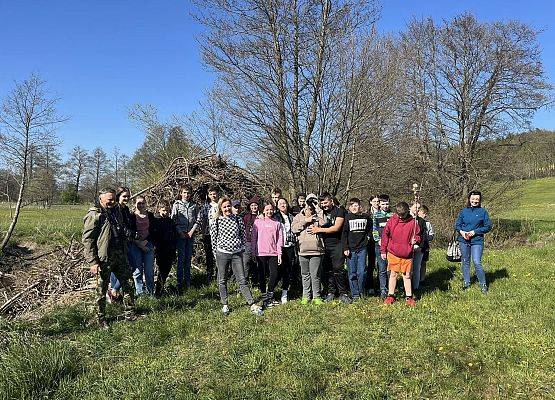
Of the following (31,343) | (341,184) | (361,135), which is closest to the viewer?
(31,343)

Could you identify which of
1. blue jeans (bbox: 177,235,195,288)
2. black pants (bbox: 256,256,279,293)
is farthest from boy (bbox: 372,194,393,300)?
blue jeans (bbox: 177,235,195,288)

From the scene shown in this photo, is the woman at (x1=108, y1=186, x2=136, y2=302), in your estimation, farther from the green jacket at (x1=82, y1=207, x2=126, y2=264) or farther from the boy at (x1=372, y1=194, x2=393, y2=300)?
the boy at (x1=372, y1=194, x2=393, y2=300)

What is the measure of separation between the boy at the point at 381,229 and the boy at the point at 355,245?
1.27 ft

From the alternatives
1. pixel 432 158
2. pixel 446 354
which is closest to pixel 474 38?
pixel 432 158

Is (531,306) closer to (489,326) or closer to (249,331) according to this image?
(489,326)

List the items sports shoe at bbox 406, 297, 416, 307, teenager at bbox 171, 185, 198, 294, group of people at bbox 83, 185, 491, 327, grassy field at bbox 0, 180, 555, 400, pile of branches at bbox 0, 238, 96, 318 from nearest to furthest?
grassy field at bbox 0, 180, 555, 400, group of people at bbox 83, 185, 491, 327, sports shoe at bbox 406, 297, 416, 307, pile of branches at bbox 0, 238, 96, 318, teenager at bbox 171, 185, 198, 294

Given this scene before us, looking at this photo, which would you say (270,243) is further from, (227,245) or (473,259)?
(473,259)

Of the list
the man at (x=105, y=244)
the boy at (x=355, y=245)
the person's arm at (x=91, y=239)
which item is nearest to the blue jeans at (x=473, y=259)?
the boy at (x=355, y=245)

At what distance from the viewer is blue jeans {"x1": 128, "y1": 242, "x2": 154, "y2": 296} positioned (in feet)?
23.7

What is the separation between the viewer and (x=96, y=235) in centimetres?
578

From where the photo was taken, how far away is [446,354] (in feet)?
15.2

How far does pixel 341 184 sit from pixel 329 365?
Answer: 27.7ft

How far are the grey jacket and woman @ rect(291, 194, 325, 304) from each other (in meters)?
2.21

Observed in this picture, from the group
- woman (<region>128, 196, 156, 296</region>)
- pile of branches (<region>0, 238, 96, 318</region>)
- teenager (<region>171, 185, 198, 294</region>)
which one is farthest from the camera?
teenager (<region>171, 185, 198, 294</region>)
